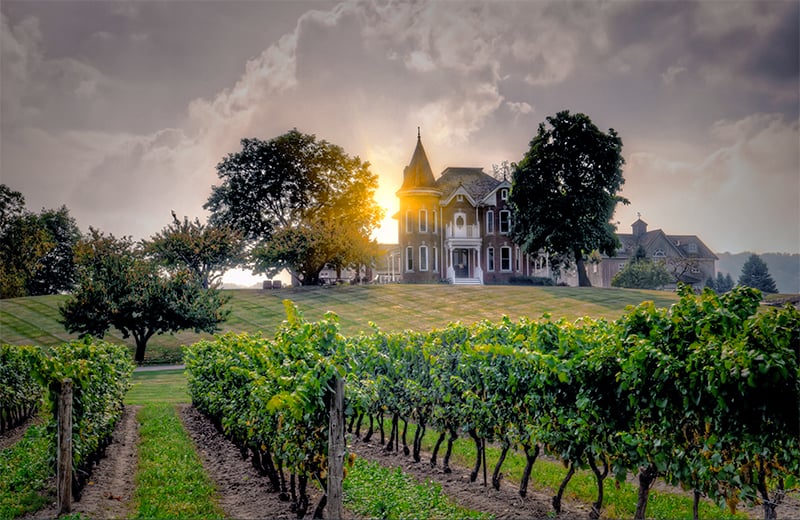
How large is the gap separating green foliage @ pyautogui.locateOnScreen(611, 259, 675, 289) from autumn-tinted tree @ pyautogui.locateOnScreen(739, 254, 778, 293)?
6432 millimetres

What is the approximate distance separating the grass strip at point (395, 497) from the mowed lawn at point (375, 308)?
18.7 m

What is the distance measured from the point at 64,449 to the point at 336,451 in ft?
12.3

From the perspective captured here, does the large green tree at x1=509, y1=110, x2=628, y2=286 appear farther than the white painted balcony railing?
No

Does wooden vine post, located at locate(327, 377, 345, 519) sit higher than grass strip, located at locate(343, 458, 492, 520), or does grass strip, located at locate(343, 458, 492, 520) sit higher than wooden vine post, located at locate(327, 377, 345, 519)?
wooden vine post, located at locate(327, 377, 345, 519)

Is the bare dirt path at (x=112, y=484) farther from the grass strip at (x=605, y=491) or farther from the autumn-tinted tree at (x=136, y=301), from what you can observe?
the autumn-tinted tree at (x=136, y=301)

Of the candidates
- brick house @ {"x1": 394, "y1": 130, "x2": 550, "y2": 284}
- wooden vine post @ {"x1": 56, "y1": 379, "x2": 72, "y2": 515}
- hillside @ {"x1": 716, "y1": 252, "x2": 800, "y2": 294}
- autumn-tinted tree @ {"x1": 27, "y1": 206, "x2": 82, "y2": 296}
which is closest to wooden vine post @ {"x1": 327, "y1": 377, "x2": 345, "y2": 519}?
wooden vine post @ {"x1": 56, "y1": 379, "x2": 72, "y2": 515}

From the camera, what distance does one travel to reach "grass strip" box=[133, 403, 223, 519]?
646 centimetres

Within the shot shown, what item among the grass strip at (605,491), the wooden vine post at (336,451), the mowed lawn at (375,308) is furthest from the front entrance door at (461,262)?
the wooden vine post at (336,451)

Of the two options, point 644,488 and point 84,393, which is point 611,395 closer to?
point 644,488

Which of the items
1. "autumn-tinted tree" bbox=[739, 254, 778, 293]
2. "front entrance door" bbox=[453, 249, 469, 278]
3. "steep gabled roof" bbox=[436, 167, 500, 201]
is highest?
"steep gabled roof" bbox=[436, 167, 500, 201]

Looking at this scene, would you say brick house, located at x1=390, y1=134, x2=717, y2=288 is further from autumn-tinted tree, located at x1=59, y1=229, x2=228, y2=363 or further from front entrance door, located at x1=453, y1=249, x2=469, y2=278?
autumn-tinted tree, located at x1=59, y1=229, x2=228, y2=363

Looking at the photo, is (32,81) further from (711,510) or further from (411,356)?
(711,510)

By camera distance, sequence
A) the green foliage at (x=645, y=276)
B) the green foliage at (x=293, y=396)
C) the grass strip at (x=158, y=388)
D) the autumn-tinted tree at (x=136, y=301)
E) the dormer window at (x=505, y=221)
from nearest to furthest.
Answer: the green foliage at (x=293, y=396)
the grass strip at (x=158, y=388)
the autumn-tinted tree at (x=136, y=301)
the green foliage at (x=645, y=276)
the dormer window at (x=505, y=221)

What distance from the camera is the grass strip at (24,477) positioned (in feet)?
22.2
